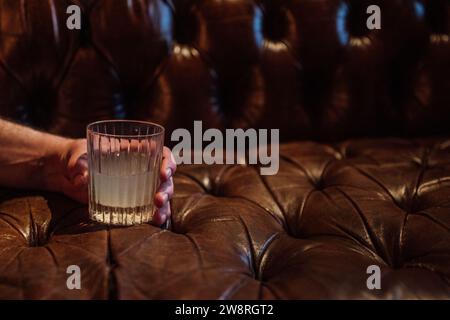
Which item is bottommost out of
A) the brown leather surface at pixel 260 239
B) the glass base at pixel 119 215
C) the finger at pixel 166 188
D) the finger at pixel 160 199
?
the brown leather surface at pixel 260 239

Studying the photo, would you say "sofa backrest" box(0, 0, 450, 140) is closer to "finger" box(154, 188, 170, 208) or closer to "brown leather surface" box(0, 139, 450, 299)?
"brown leather surface" box(0, 139, 450, 299)

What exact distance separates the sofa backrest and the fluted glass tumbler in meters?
0.26

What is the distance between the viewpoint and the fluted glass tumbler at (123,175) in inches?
30.4

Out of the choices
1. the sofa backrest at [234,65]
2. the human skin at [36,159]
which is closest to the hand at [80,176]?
the human skin at [36,159]

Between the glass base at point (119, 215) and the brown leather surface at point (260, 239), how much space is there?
16 millimetres

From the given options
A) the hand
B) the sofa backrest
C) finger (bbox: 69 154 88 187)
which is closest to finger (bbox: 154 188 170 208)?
the hand

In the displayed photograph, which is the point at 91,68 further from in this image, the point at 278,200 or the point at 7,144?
the point at 278,200

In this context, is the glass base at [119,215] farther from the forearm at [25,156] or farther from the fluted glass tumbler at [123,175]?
the forearm at [25,156]

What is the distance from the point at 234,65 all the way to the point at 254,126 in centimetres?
12

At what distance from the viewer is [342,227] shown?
0.82m

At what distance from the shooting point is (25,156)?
915 mm

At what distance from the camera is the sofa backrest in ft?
3.30

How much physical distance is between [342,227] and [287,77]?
1.33 ft
